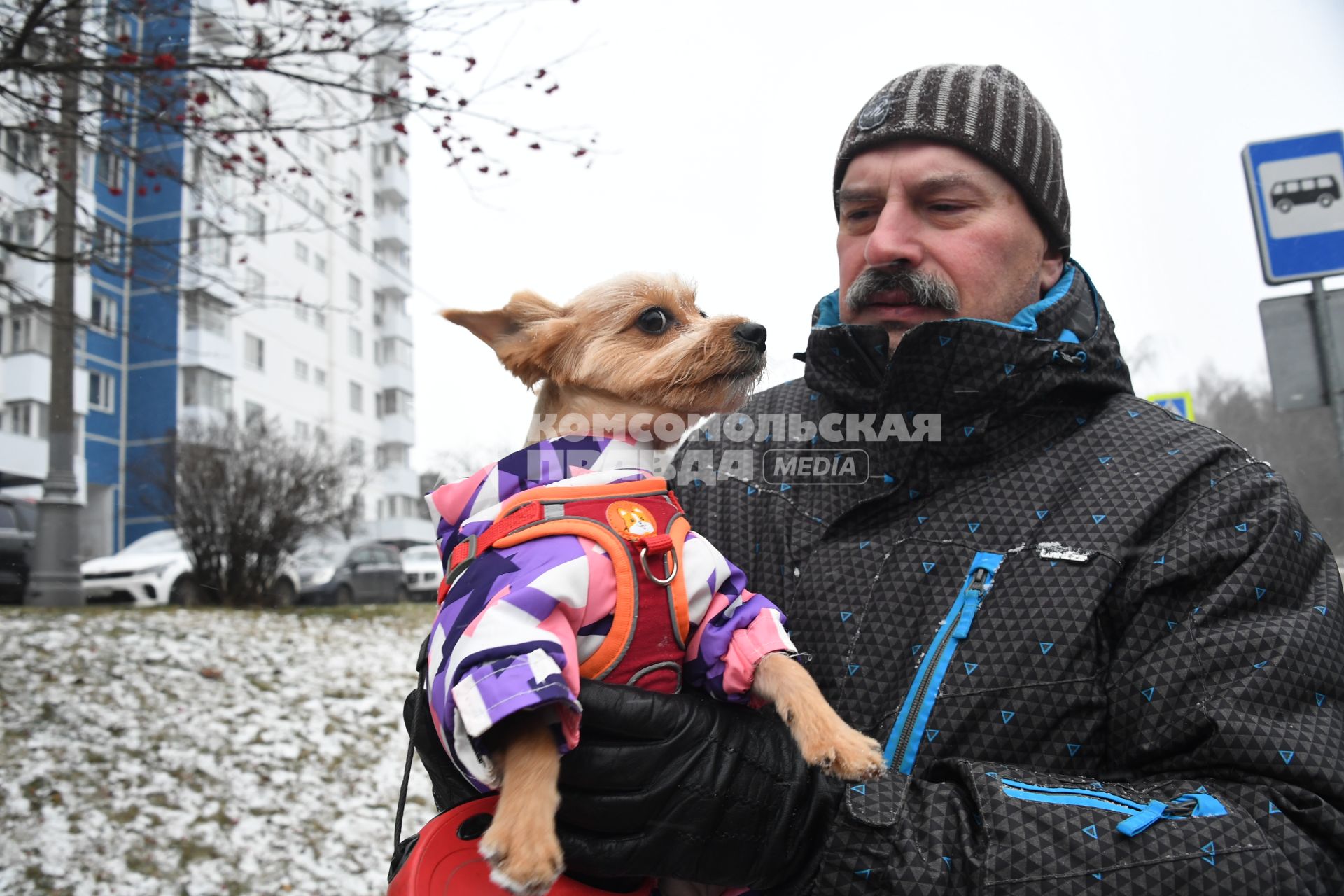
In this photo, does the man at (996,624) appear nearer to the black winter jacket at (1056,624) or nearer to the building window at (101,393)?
the black winter jacket at (1056,624)

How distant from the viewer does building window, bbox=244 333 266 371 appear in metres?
40.8

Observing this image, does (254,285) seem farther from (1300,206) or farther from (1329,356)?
(1329,356)

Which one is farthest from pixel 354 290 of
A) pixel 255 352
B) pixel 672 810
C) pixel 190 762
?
pixel 672 810

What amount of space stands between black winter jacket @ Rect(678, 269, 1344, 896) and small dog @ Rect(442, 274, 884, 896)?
0.65 ft

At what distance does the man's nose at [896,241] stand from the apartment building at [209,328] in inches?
162

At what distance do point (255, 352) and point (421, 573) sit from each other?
727 inches

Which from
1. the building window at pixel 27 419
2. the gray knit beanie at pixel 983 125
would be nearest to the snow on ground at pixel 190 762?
the gray knit beanie at pixel 983 125

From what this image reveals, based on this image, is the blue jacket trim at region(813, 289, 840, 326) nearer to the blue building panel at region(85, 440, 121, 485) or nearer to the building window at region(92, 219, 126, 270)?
the building window at region(92, 219, 126, 270)

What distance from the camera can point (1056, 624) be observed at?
185 cm

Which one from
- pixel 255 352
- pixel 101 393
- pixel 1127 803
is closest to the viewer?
pixel 1127 803

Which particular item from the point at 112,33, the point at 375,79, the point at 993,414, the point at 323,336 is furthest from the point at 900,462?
the point at 323,336

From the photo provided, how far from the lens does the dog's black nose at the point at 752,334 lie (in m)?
2.83

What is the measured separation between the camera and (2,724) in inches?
239

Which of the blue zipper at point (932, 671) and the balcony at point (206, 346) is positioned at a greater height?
the balcony at point (206, 346)
